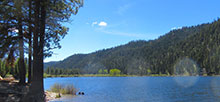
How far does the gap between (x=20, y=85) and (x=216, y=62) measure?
17661cm

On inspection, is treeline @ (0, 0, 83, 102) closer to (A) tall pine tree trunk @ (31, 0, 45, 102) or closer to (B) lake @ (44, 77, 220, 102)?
(A) tall pine tree trunk @ (31, 0, 45, 102)

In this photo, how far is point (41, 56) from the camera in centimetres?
2041

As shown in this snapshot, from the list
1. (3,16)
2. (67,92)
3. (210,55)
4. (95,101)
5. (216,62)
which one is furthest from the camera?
(210,55)

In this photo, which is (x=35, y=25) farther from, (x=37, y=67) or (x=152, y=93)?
(x=152, y=93)

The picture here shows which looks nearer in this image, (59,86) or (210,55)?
(59,86)

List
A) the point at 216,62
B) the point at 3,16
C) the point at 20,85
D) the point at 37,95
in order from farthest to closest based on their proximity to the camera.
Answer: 1. the point at 216,62
2. the point at 20,85
3. the point at 3,16
4. the point at 37,95

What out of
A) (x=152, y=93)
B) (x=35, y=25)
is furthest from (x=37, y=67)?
(x=152, y=93)

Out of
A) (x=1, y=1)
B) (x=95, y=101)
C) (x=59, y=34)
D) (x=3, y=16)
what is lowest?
(x=95, y=101)

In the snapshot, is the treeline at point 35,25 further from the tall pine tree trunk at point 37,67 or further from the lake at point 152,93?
the lake at point 152,93

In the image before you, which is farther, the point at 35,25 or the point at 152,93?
the point at 152,93

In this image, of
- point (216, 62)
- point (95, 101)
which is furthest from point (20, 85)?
point (216, 62)

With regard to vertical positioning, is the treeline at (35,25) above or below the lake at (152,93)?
above

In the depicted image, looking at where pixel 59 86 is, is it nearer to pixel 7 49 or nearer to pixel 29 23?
pixel 7 49

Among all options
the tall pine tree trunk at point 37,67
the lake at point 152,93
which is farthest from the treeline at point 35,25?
the lake at point 152,93
